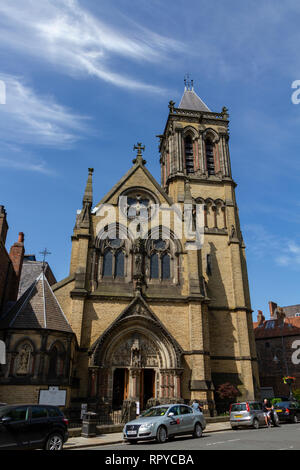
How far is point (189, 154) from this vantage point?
36.5 m

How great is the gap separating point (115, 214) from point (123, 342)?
961cm

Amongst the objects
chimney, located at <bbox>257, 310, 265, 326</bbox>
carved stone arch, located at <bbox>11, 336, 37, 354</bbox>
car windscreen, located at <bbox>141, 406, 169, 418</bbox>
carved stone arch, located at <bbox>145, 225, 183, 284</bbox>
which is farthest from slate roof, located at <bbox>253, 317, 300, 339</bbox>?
car windscreen, located at <bbox>141, 406, 169, 418</bbox>

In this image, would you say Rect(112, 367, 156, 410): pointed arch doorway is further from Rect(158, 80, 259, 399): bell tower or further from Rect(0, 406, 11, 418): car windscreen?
Rect(0, 406, 11, 418): car windscreen

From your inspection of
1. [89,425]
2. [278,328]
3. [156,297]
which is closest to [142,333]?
[156,297]

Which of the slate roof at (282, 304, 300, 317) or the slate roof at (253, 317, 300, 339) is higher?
the slate roof at (282, 304, 300, 317)

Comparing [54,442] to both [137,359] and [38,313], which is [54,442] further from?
[137,359]

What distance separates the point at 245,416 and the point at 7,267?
17.6 meters

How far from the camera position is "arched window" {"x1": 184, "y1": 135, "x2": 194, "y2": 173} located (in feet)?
116

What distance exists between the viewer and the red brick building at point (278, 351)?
43412 millimetres

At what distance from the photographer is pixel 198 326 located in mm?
24250

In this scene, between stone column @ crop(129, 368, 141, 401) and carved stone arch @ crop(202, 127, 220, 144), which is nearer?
stone column @ crop(129, 368, 141, 401)

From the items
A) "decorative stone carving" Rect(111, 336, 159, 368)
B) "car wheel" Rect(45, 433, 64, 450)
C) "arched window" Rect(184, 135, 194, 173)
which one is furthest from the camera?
"arched window" Rect(184, 135, 194, 173)

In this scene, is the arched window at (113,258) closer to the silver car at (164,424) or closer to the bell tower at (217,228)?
the bell tower at (217,228)

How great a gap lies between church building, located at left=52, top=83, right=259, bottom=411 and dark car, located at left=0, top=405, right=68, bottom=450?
35.6 ft
